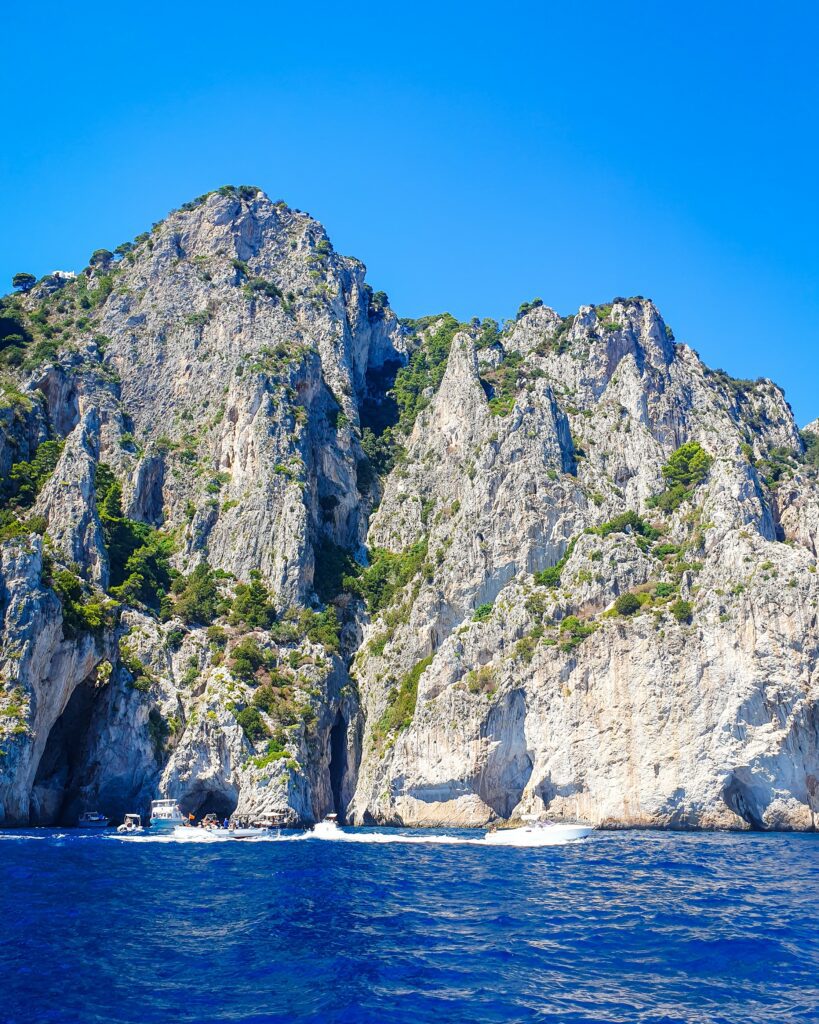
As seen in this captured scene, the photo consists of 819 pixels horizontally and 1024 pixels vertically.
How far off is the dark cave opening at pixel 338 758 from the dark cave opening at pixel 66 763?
77.4 feet

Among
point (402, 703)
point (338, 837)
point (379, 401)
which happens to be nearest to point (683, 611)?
point (402, 703)

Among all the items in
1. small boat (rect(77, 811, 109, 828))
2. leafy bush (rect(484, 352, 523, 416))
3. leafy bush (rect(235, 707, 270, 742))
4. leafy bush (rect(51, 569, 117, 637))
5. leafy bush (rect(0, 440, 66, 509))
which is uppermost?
leafy bush (rect(484, 352, 523, 416))

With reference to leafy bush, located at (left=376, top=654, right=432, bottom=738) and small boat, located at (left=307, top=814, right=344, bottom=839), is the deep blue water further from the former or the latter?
leafy bush, located at (left=376, top=654, right=432, bottom=738)

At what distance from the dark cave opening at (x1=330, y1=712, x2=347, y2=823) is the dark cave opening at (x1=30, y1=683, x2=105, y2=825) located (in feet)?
77.4

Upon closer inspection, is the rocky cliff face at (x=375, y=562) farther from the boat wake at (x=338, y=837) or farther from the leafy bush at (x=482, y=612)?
the boat wake at (x=338, y=837)

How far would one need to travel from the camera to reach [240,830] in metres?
59.3

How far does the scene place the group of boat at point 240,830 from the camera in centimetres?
5272

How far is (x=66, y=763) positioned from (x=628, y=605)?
4864cm

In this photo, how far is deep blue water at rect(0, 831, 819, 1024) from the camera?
17.7m

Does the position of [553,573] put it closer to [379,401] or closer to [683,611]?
[683,611]

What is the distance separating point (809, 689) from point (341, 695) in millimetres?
43254

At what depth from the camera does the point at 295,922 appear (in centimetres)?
→ 2617

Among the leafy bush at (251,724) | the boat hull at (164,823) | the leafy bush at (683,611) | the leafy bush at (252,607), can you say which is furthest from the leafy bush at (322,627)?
the leafy bush at (683,611)

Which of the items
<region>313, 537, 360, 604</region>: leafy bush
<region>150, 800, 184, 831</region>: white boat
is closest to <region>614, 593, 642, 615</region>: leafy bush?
<region>313, 537, 360, 604</region>: leafy bush
